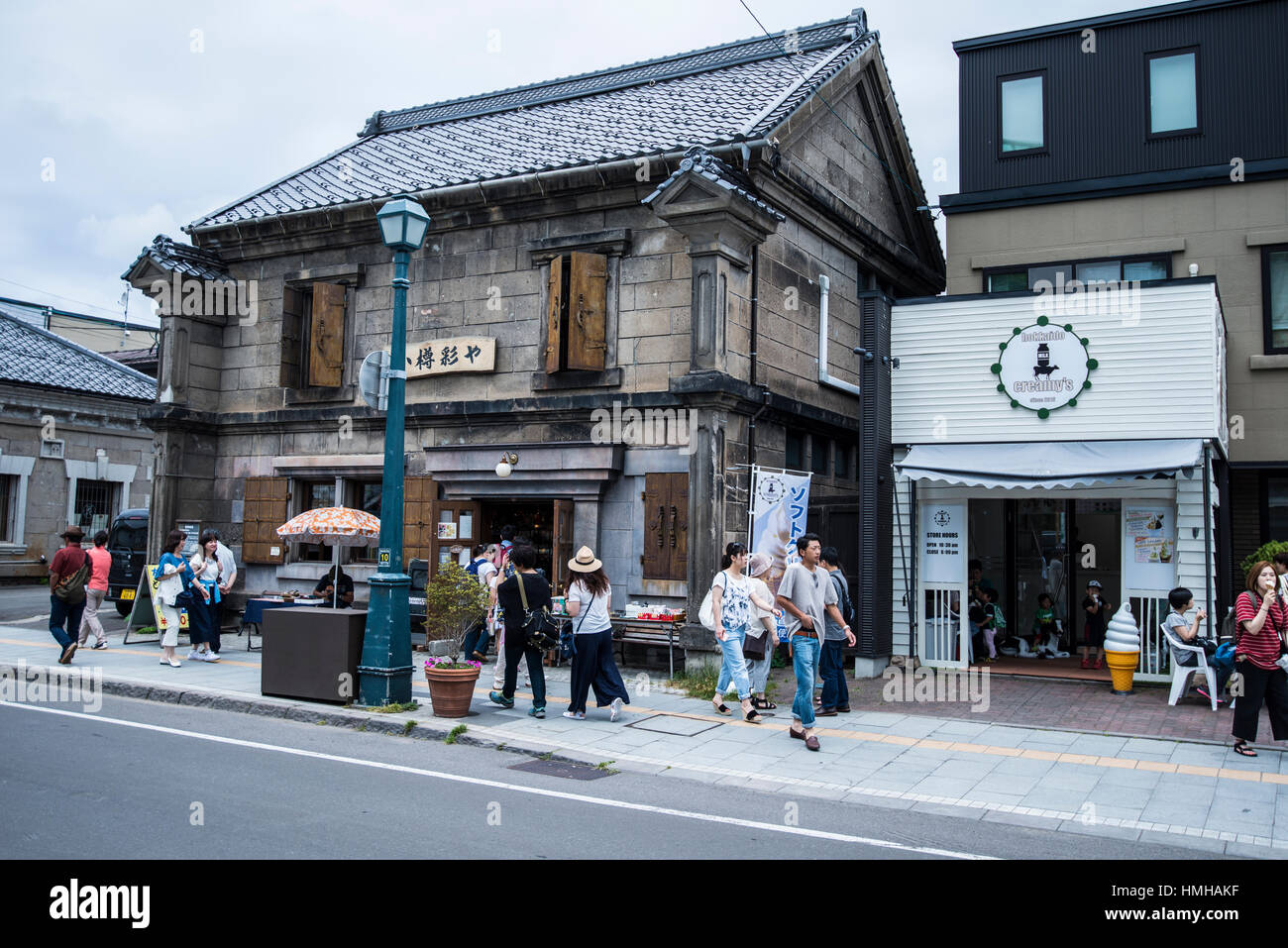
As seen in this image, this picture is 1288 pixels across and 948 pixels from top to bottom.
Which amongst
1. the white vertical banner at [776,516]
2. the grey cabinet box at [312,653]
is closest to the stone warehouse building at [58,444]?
the grey cabinet box at [312,653]

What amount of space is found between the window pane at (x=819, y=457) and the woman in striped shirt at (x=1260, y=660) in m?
7.72

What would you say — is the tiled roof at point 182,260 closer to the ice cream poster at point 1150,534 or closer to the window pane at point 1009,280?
the window pane at point 1009,280

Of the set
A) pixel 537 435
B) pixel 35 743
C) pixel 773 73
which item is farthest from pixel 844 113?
pixel 35 743

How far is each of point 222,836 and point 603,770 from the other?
10.9 ft

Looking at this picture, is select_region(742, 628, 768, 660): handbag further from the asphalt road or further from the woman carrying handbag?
the woman carrying handbag

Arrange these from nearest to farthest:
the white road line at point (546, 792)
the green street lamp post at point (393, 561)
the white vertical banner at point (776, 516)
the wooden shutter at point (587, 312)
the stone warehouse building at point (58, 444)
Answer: the white road line at point (546, 792)
the green street lamp post at point (393, 561)
the white vertical banner at point (776, 516)
the wooden shutter at point (587, 312)
the stone warehouse building at point (58, 444)

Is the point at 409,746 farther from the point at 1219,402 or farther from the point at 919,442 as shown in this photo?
the point at 1219,402

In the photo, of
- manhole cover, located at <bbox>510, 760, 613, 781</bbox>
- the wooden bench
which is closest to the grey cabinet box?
manhole cover, located at <bbox>510, 760, 613, 781</bbox>

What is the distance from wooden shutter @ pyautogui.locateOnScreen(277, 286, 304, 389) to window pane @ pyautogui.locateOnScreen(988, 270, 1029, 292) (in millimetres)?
12131

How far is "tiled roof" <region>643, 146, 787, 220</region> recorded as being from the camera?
12516 mm

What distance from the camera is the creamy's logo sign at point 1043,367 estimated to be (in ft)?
41.4

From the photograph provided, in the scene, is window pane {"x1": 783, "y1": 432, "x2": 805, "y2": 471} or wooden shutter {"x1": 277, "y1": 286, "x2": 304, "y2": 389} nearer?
window pane {"x1": 783, "y1": 432, "x2": 805, "y2": 471}

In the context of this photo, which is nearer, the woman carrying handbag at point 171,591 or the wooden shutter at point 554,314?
the woman carrying handbag at point 171,591

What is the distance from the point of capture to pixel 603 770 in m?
8.38
